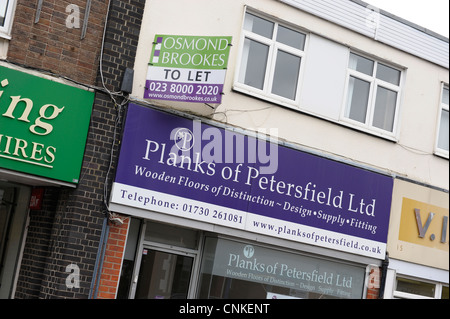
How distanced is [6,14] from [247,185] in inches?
180

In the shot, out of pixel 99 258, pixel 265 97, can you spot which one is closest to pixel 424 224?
pixel 265 97

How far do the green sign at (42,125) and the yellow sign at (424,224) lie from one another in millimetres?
6703

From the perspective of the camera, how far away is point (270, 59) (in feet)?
40.7

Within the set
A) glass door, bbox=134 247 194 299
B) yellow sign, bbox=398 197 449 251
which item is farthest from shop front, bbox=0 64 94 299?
yellow sign, bbox=398 197 449 251

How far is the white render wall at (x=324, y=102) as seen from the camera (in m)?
11.2

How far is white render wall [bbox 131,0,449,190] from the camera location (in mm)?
11180

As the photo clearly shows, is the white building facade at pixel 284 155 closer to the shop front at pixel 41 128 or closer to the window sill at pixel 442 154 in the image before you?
the window sill at pixel 442 154

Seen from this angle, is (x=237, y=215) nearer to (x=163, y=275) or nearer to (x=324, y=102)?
(x=163, y=275)

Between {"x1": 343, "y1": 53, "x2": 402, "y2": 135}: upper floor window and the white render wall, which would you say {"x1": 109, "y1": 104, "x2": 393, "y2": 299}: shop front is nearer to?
the white render wall

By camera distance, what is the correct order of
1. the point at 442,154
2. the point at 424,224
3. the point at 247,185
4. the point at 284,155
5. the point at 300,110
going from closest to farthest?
the point at 247,185
the point at 284,155
the point at 300,110
the point at 424,224
the point at 442,154

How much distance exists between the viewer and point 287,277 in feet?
40.9

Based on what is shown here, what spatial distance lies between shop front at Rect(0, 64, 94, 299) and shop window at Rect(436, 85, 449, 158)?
306 inches

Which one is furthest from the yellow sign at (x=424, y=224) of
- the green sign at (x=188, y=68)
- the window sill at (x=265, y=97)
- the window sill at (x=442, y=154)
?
the green sign at (x=188, y=68)
